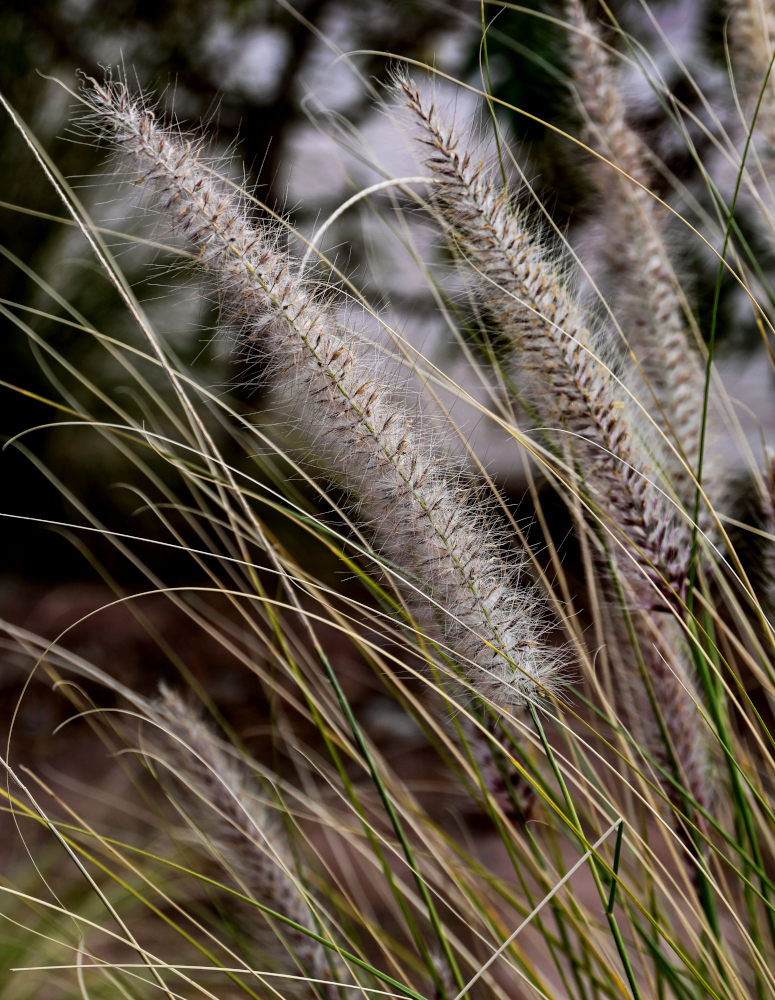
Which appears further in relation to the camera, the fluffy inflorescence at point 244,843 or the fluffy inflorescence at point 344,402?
the fluffy inflorescence at point 244,843

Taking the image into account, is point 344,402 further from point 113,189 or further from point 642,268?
point 113,189

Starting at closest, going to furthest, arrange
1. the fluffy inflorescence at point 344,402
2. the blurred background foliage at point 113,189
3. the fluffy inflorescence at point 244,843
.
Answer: the fluffy inflorescence at point 344,402
the fluffy inflorescence at point 244,843
the blurred background foliage at point 113,189

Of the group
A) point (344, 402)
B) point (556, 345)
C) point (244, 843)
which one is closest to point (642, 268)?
point (556, 345)

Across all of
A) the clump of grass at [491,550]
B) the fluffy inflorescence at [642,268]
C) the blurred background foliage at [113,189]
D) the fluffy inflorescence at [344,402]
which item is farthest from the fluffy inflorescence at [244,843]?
the blurred background foliage at [113,189]

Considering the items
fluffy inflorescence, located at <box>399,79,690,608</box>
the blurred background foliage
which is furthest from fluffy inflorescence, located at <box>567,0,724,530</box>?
the blurred background foliage

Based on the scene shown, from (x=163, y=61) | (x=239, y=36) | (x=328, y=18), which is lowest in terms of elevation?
(x=163, y=61)

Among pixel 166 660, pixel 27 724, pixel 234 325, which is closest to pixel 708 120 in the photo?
pixel 234 325

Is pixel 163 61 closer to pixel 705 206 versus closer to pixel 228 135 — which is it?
pixel 228 135

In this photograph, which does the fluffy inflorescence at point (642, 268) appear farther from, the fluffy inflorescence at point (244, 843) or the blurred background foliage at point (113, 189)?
the blurred background foliage at point (113, 189)
